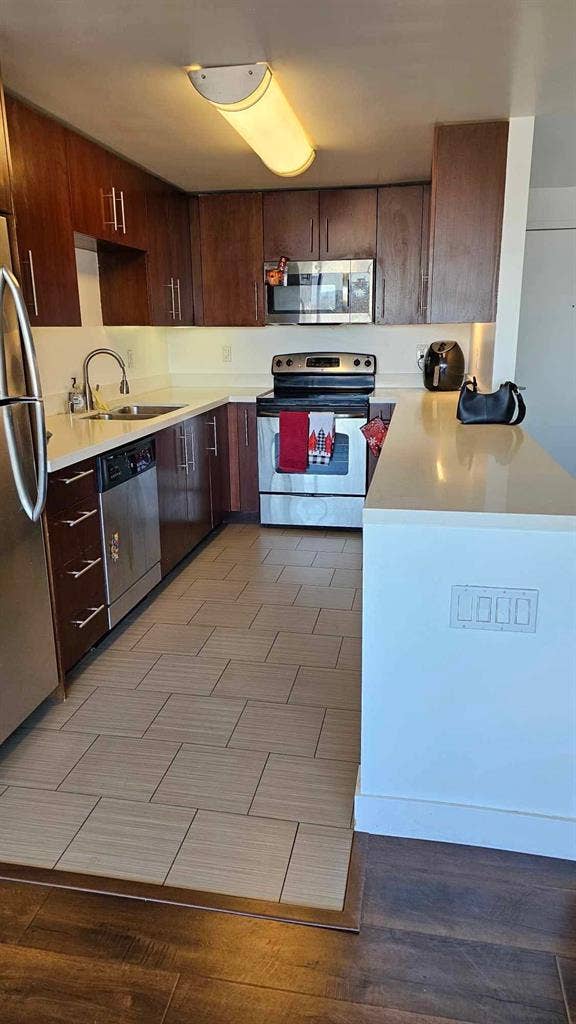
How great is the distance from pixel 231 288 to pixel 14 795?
3.45m

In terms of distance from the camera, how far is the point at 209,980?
1400 mm

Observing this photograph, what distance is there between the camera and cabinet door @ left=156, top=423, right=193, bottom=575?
11.2 ft

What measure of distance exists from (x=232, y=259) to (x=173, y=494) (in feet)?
5.93

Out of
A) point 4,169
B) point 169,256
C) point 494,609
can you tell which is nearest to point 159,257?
point 169,256

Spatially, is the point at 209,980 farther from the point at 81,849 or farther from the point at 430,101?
the point at 430,101

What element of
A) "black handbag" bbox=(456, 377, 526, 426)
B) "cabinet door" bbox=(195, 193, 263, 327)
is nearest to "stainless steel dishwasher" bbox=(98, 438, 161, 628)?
"black handbag" bbox=(456, 377, 526, 426)

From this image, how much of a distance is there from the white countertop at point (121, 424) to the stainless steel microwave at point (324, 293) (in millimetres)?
600

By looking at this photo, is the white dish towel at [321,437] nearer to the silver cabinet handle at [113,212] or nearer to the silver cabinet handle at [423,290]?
the silver cabinet handle at [423,290]

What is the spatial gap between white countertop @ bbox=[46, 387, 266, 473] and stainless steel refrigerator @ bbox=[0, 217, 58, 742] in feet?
0.76

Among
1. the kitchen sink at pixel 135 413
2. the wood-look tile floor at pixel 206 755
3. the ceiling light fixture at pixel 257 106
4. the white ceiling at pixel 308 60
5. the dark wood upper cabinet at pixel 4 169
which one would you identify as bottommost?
A: the wood-look tile floor at pixel 206 755

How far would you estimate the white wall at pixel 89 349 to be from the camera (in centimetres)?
336

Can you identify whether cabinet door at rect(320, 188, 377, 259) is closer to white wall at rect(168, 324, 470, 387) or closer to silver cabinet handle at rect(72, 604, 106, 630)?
white wall at rect(168, 324, 470, 387)

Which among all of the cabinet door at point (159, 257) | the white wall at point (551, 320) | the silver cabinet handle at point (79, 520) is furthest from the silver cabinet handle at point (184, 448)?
the white wall at point (551, 320)

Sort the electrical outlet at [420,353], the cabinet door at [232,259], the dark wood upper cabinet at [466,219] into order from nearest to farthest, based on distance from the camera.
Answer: the dark wood upper cabinet at [466,219] < the cabinet door at [232,259] < the electrical outlet at [420,353]
